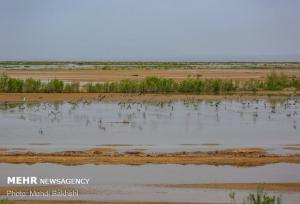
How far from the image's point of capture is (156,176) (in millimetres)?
12477

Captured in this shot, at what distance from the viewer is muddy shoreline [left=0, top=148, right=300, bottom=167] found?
545 inches

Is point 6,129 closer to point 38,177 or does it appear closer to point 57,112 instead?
point 57,112

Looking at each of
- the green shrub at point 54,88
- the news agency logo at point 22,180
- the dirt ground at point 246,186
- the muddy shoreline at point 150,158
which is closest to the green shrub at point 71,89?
the green shrub at point 54,88

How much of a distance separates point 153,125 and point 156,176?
8.88 meters

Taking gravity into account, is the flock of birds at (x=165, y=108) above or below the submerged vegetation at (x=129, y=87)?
below

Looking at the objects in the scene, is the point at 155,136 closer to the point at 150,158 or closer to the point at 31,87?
the point at 150,158

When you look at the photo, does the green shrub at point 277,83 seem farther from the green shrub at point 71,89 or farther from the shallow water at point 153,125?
the green shrub at point 71,89

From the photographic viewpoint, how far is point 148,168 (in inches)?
523

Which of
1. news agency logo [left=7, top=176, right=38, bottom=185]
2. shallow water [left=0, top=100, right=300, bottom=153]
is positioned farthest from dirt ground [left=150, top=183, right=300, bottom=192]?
shallow water [left=0, top=100, right=300, bottom=153]

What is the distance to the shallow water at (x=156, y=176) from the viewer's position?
35.4 ft

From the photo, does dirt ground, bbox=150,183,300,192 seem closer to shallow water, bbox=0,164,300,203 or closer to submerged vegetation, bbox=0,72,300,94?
shallow water, bbox=0,164,300,203

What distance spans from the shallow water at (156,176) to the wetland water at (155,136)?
19 mm

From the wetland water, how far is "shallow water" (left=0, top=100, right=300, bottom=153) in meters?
0.03

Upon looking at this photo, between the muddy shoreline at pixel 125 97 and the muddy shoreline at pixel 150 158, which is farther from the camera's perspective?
the muddy shoreline at pixel 125 97
